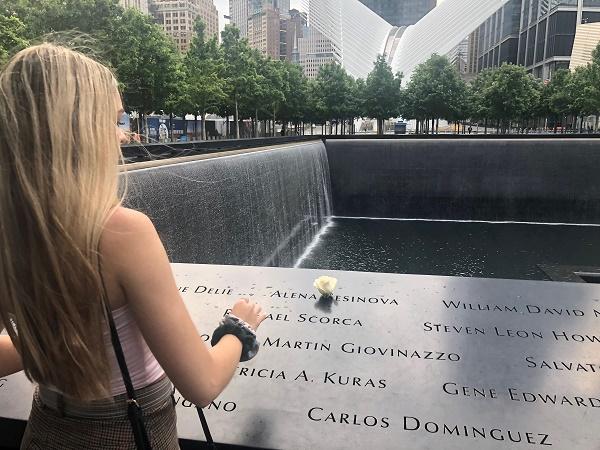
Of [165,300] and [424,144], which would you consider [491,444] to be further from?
[424,144]

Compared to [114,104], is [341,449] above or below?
below

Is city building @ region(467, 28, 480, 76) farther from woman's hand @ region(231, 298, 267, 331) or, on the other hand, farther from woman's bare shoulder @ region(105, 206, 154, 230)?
woman's bare shoulder @ region(105, 206, 154, 230)

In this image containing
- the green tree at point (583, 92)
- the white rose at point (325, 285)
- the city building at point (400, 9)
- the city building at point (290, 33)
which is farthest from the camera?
the city building at point (400, 9)

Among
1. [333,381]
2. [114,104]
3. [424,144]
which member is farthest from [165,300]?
[424,144]

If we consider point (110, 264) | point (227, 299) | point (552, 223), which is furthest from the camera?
point (552, 223)

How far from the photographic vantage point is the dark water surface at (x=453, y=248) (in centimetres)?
1112

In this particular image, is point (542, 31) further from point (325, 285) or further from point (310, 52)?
point (325, 285)

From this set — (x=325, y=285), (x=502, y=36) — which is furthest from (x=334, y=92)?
(x=502, y=36)

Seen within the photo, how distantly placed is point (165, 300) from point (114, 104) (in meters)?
0.37

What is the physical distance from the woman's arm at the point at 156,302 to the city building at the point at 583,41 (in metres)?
54.3

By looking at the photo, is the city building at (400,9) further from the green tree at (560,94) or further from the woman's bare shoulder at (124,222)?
the woman's bare shoulder at (124,222)

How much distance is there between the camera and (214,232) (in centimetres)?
723

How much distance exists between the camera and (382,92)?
37.3 metres

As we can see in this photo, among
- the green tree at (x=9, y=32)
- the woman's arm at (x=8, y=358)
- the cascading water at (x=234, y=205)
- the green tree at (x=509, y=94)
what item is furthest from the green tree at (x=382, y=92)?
the woman's arm at (x=8, y=358)
